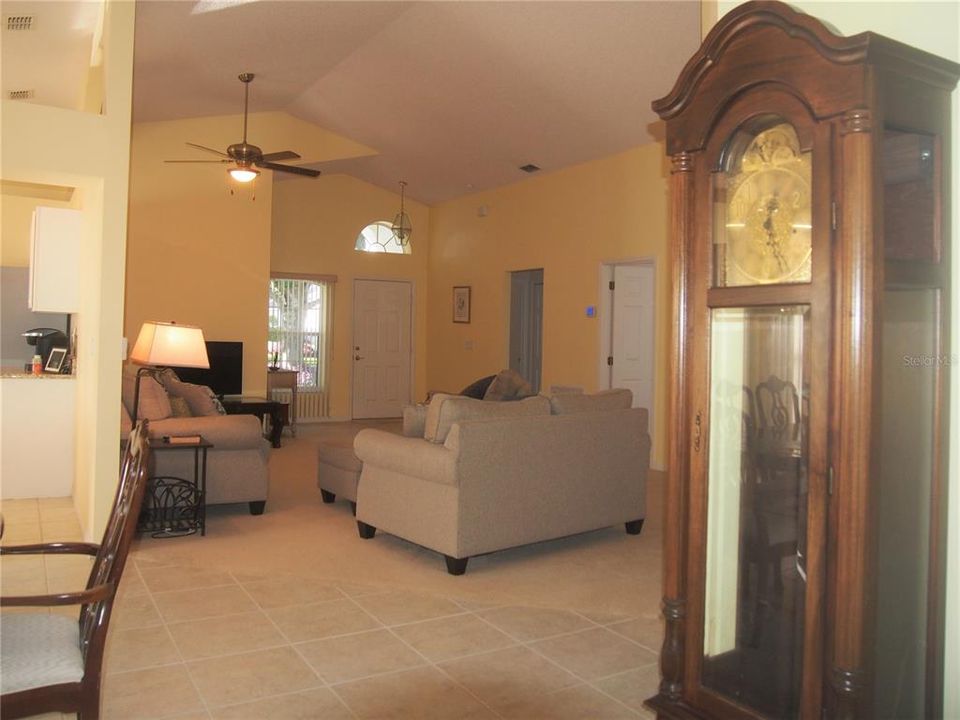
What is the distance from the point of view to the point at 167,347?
443 cm

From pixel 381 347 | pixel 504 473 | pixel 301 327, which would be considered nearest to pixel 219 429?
pixel 504 473

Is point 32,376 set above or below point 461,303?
below

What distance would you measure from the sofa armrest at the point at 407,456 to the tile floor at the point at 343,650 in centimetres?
53

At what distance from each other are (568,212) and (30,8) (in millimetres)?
5104

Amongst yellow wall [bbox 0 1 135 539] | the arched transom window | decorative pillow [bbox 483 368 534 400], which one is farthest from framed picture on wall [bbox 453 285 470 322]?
yellow wall [bbox 0 1 135 539]

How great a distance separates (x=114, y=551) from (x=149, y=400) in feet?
11.1

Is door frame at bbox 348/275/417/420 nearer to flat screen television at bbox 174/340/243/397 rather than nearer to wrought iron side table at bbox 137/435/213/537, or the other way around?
flat screen television at bbox 174/340/243/397

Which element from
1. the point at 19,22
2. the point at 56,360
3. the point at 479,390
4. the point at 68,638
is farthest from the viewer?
the point at 56,360

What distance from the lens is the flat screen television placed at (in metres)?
8.55

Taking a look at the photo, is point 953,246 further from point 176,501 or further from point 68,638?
point 176,501

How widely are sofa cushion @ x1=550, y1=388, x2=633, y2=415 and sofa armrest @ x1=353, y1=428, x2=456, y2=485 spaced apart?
84cm

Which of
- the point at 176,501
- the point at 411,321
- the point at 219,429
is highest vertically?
the point at 411,321

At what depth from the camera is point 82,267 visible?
513cm

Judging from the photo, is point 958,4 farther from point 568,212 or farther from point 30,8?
point 568,212
